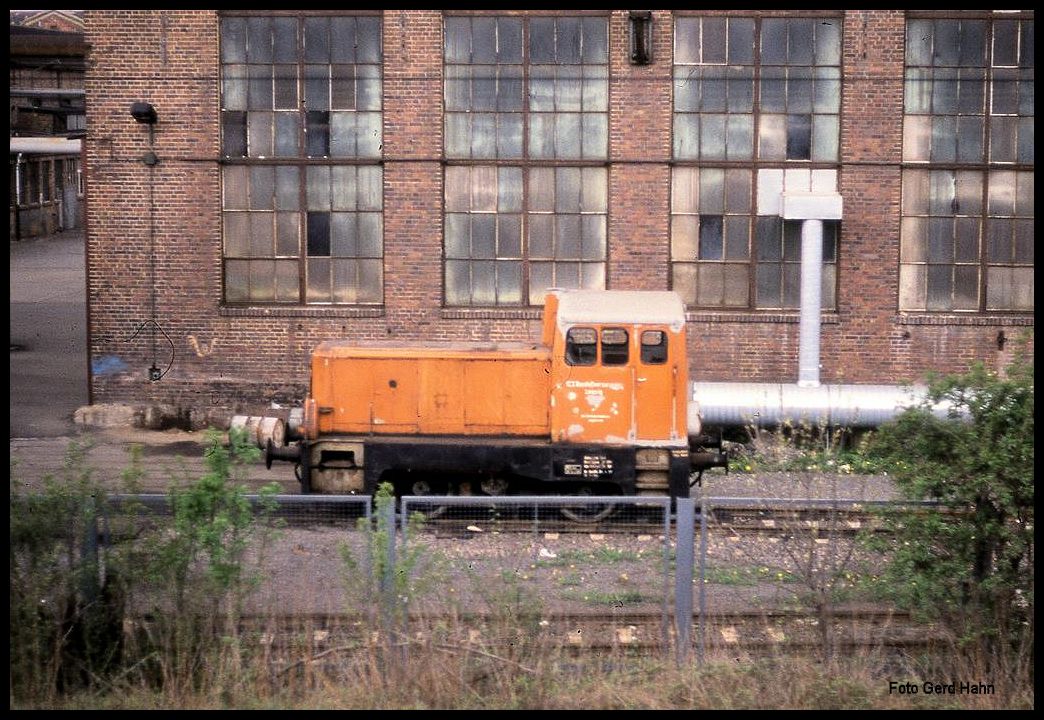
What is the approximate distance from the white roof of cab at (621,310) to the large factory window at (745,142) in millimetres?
5949

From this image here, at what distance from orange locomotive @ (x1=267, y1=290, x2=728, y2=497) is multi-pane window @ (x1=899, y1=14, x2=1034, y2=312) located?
24.0 ft

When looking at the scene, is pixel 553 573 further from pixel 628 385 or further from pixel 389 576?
pixel 628 385

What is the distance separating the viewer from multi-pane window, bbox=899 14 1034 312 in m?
20.4

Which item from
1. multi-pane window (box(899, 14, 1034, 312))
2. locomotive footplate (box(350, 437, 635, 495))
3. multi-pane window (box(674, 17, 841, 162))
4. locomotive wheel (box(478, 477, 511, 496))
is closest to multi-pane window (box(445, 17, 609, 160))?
multi-pane window (box(674, 17, 841, 162))

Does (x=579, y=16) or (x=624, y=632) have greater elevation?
(x=579, y=16)

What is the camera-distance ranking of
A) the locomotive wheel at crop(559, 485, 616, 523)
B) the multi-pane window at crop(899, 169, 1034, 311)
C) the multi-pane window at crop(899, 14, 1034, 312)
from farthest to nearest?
the multi-pane window at crop(899, 169, 1034, 311) → the multi-pane window at crop(899, 14, 1034, 312) → the locomotive wheel at crop(559, 485, 616, 523)

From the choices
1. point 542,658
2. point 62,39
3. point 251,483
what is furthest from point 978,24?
point 62,39

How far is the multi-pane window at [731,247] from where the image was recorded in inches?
820

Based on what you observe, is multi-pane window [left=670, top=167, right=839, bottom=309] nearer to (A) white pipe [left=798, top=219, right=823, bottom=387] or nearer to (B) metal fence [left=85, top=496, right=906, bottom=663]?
(A) white pipe [left=798, top=219, right=823, bottom=387]

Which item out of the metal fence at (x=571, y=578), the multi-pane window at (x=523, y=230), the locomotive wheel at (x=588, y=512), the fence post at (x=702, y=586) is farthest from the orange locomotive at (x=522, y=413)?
the multi-pane window at (x=523, y=230)

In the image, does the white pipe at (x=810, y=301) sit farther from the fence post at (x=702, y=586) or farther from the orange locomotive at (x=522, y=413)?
the fence post at (x=702, y=586)

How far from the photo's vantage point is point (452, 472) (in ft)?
49.1

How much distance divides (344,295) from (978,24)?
1074 centimetres

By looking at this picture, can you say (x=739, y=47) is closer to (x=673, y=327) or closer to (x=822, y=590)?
(x=673, y=327)
